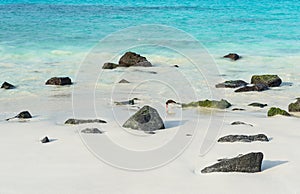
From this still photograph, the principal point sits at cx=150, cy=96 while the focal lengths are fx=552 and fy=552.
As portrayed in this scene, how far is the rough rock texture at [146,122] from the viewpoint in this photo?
7730 mm

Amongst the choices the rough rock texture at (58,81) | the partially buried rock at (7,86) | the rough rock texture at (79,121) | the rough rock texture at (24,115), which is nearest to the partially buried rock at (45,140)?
the rough rock texture at (79,121)

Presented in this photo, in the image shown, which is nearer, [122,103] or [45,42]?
[122,103]

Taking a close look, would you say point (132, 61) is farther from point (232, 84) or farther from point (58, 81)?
point (232, 84)

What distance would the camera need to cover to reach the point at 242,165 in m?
5.79

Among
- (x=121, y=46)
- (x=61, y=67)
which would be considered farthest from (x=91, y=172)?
(x=121, y=46)

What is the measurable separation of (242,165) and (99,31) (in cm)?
2140

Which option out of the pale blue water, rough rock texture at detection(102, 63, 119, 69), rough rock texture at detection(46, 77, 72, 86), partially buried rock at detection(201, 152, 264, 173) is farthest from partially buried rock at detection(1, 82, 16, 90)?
partially buried rock at detection(201, 152, 264, 173)

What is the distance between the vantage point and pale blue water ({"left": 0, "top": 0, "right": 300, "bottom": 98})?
16.7 m

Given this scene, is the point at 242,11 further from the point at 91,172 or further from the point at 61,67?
the point at 91,172

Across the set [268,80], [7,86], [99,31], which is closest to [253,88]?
[268,80]

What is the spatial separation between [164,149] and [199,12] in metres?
31.6

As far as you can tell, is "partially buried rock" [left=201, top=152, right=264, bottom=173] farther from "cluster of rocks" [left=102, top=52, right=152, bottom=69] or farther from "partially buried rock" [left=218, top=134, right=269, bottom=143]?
"cluster of rocks" [left=102, top=52, right=152, bottom=69]

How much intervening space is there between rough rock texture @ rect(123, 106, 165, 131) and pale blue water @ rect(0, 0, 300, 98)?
17.2 ft

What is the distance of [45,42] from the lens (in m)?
22.0
